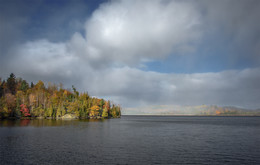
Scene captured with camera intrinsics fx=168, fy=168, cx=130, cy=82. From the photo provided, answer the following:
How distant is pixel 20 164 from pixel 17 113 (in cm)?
17355

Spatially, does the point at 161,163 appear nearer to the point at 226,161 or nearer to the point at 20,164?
the point at 226,161

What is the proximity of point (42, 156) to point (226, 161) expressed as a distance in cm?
3675

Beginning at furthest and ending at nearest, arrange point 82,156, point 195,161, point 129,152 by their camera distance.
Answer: point 129,152, point 82,156, point 195,161

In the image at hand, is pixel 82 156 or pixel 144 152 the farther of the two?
pixel 144 152

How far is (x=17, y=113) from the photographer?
566 feet

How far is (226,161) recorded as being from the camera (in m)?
32.7

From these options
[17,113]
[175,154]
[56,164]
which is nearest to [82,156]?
[56,164]

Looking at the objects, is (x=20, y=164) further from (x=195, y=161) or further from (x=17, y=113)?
(x=17, y=113)

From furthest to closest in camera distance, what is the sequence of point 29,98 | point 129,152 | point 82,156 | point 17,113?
1. point 29,98
2. point 17,113
3. point 129,152
4. point 82,156

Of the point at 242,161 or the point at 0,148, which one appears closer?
Result: the point at 242,161

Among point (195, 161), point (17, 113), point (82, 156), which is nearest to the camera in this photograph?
point (195, 161)

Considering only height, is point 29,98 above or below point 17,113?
above

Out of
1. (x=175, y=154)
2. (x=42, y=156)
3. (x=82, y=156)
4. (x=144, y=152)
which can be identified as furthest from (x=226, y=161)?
(x=42, y=156)

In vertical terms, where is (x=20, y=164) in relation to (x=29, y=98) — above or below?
below
